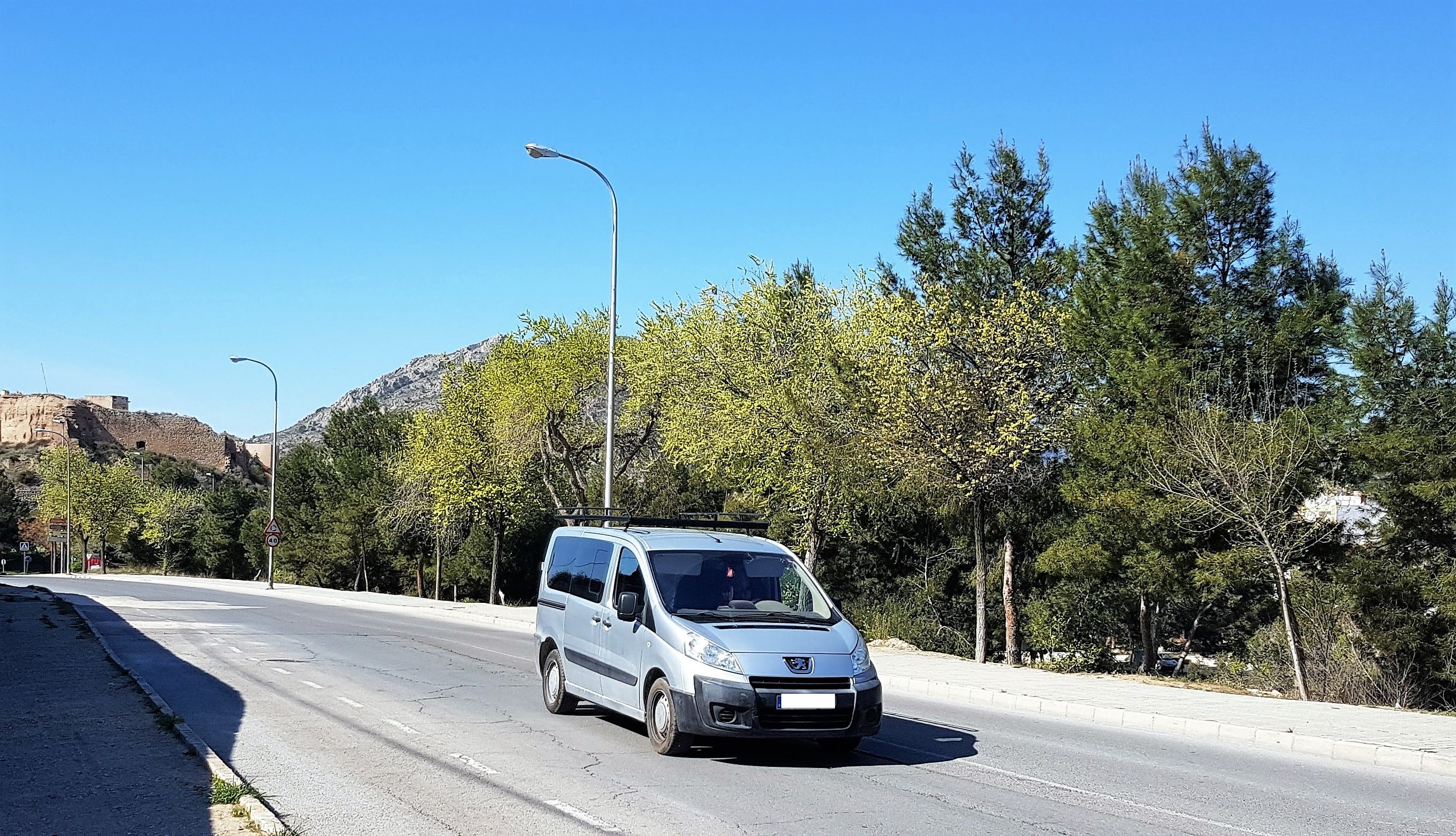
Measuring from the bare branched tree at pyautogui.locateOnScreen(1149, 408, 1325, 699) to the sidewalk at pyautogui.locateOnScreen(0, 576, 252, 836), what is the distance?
52.0 ft

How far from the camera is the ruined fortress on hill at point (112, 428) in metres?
139

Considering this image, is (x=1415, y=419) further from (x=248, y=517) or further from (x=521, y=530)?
(x=248, y=517)

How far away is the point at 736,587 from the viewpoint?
1066cm

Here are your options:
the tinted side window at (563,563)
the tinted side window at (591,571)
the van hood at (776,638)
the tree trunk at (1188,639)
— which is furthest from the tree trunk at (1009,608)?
the van hood at (776,638)

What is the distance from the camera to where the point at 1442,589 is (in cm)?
2042

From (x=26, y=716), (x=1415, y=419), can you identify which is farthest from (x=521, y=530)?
(x=26, y=716)

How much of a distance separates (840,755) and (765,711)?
1346 mm

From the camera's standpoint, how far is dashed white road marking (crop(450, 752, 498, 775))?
914 cm

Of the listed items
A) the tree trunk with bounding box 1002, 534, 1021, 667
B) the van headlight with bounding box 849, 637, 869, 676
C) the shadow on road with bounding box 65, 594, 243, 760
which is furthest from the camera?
the tree trunk with bounding box 1002, 534, 1021, 667

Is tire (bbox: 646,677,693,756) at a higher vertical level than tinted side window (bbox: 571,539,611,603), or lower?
lower

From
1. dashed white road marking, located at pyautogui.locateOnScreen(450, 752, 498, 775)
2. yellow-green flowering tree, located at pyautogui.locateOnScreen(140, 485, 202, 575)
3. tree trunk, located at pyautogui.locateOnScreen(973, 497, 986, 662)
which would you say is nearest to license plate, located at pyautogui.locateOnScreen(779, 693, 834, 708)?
dashed white road marking, located at pyautogui.locateOnScreen(450, 752, 498, 775)

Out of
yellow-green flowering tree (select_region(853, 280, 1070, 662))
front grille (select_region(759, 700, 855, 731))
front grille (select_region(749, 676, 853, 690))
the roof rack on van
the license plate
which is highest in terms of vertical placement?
yellow-green flowering tree (select_region(853, 280, 1070, 662))

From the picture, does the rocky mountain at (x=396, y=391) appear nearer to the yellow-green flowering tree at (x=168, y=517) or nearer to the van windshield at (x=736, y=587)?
the yellow-green flowering tree at (x=168, y=517)

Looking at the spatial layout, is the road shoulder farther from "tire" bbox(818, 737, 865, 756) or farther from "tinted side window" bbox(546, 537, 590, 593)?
"tire" bbox(818, 737, 865, 756)
